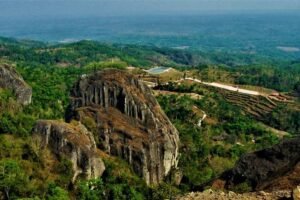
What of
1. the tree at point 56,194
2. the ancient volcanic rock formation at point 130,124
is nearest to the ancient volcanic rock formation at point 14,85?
the ancient volcanic rock formation at point 130,124

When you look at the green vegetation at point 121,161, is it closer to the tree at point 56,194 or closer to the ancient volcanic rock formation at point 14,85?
the tree at point 56,194

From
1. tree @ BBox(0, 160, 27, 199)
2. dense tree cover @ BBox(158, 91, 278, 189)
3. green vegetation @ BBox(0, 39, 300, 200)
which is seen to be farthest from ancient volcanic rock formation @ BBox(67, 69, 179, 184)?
tree @ BBox(0, 160, 27, 199)

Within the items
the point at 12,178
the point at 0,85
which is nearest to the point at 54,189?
the point at 12,178

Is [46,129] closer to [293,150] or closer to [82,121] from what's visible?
[82,121]

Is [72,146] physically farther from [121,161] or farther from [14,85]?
[14,85]

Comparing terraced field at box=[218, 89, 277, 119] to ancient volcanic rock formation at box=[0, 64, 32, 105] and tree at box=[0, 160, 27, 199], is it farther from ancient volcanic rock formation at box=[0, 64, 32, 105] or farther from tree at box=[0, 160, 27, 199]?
tree at box=[0, 160, 27, 199]

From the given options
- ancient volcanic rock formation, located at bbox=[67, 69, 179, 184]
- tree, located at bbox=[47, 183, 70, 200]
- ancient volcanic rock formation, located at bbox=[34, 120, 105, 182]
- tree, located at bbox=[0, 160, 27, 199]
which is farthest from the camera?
ancient volcanic rock formation, located at bbox=[67, 69, 179, 184]
